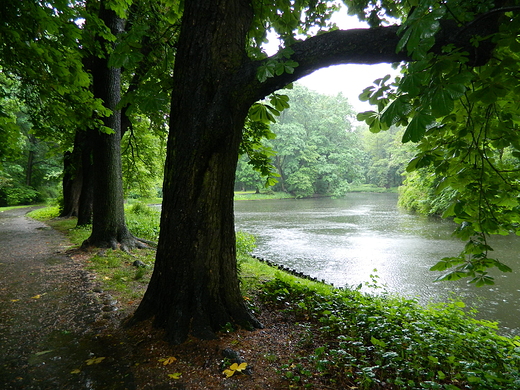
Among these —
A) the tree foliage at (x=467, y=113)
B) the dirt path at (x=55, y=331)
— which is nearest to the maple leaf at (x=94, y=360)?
the dirt path at (x=55, y=331)

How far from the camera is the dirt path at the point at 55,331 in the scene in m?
2.27

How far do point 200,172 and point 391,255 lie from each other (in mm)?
8722

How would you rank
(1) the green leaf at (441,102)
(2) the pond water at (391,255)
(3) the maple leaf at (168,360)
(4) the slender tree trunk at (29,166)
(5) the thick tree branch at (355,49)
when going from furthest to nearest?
(4) the slender tree trunk at (29,166) → (2) the pond water at (391,255) → (3) the maple leaf at (168,360) → (5) the thick tree branch at (355,49) → (1) the green leaf at (441,102)

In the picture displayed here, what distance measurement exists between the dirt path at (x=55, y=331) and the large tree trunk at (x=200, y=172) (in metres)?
0.58

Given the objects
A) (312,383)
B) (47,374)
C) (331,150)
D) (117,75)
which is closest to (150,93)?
(47,374)

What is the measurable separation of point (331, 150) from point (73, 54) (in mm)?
42574

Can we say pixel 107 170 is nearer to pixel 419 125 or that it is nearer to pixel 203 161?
pixel 203 161

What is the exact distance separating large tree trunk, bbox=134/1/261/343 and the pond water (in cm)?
394

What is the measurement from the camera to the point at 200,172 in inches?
104

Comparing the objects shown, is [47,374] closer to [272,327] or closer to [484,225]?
[272,327]

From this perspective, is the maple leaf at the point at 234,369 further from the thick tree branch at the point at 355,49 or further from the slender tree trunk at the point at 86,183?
the slender tree trunk at the point at 86,183

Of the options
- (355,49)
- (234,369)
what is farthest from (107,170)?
(355,49)

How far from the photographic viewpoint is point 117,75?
6.88m

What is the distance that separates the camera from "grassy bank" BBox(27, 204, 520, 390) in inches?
84.9
